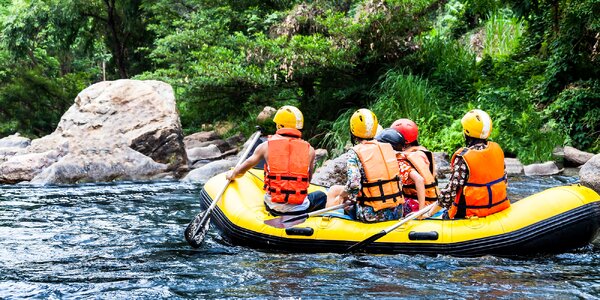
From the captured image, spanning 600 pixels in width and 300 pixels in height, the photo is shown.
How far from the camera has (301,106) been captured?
43.3 feet

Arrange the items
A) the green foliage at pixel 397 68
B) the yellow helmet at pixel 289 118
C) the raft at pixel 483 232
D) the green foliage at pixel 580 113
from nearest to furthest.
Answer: the raft at pixel 483 232
the yellow helmet at pixel 289 118
the green foliage at pixel 580 113
the green foliage at pixel 397 68

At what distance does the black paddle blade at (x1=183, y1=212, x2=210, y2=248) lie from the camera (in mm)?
5473

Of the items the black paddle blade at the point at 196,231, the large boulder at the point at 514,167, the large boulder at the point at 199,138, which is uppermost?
the black paddle blade at the point at 196,231

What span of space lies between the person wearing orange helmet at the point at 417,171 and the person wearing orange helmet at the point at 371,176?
0.28 meters

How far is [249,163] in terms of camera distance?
572cm

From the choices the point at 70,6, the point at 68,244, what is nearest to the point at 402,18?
the point at 68,244

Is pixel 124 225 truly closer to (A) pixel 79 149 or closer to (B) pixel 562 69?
(A) pixel 79 149

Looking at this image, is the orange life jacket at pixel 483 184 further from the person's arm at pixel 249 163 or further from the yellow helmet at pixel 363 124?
the person's arm at pixel 249 163

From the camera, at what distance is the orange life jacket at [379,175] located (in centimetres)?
503

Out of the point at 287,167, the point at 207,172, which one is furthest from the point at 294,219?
the point at 207,172

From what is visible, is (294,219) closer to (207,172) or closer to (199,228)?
(199,228)

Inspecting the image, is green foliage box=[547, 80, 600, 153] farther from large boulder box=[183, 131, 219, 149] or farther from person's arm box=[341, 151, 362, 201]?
large boulder box=[183, 131, 219, 149]

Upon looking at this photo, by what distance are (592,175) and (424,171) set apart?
273 centimetres

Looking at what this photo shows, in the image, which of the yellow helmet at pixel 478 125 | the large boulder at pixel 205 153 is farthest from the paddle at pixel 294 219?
the large boulder at pixel 205 153
